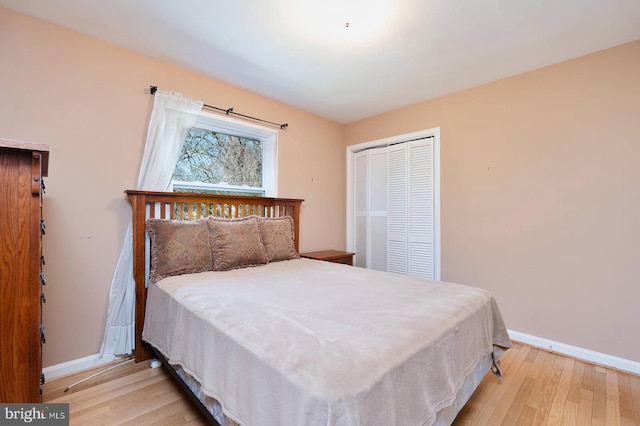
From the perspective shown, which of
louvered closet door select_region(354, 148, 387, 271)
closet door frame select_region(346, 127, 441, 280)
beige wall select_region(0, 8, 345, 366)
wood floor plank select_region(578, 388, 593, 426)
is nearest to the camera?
wood floor plank select_region(578, 388, 593, 426)

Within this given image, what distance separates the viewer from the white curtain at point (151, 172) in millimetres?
2146

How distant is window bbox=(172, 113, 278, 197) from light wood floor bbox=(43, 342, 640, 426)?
5.25 feet

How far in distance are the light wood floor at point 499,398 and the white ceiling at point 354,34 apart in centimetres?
241

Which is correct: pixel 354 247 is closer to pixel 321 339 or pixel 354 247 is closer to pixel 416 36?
pixel 416 36

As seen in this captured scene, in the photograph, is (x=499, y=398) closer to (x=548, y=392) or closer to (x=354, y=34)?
(x=548, y=392)

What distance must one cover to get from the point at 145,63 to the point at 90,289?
1877 millimetres

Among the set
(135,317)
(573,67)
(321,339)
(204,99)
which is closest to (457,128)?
(573,67)

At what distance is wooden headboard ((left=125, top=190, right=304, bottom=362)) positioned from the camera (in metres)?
2.17

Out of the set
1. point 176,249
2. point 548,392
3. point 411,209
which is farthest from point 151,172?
point 548,392

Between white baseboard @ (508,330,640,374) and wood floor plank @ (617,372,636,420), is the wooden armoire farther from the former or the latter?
white baseboard @ (508,330,640,374)

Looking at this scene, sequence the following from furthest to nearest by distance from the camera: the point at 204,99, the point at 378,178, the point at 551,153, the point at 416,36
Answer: the point at 378,178
the point at 204,99
the point at 551,153
the point at 416,36

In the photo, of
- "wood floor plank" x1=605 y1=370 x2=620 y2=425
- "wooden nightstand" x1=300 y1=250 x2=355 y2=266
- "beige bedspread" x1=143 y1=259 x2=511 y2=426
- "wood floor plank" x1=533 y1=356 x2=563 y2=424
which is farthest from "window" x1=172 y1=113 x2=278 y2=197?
"wood floor plank" x1=605 y1=370 x2=620 y2=425

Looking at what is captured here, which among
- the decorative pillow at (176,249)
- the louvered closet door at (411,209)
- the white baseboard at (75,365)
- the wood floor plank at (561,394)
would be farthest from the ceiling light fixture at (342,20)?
the white baseboard at (75,365)

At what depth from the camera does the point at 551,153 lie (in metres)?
2.45
